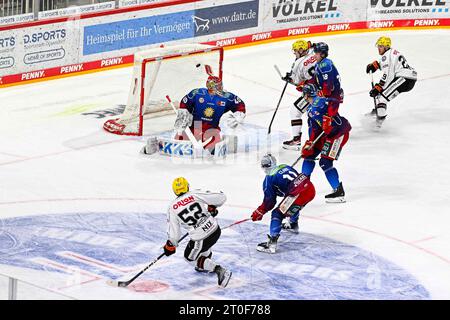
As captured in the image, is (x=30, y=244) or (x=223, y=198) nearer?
(x=223, y=198)

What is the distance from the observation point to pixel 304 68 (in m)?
17.9

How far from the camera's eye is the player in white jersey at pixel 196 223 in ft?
41.8

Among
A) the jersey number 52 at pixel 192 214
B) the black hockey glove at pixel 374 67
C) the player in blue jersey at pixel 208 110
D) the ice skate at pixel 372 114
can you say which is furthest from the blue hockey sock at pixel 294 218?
the ice skate at pixel 372 114

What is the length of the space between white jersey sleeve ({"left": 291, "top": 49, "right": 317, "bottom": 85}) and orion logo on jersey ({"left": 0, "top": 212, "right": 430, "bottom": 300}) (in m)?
3.66

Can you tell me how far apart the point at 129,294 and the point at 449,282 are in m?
3.46

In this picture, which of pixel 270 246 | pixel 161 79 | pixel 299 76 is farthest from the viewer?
pixel 161 79

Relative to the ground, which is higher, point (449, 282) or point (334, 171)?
point (334, 171)

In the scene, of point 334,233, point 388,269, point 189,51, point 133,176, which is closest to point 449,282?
point 388,269

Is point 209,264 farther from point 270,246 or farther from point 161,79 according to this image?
point 161,79

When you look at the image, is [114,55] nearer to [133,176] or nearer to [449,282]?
[133,176]

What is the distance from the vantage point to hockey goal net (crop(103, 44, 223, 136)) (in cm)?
1892

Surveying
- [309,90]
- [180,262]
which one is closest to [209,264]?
[180,262]

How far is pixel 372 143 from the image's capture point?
18.7m

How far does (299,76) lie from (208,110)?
4.76ft
